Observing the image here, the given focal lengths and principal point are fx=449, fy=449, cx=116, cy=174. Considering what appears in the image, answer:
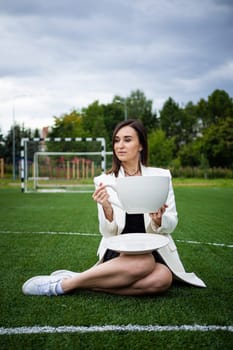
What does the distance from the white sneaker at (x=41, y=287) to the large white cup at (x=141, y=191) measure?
0.69 m

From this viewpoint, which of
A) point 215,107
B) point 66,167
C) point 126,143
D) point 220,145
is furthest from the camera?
point 215,107

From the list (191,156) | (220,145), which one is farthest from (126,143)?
(191,156)

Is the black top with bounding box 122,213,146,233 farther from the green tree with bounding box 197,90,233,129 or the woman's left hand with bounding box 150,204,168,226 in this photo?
the green tree with bounding box 197,90,233,129

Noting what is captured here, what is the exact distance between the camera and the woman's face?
2.52 metres

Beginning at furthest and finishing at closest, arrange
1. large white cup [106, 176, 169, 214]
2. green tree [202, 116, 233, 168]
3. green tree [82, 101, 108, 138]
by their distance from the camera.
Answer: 1. green tree [82, 101, 108, 138]
2. green tree [202, 116, 233, 168]
3. large white cup [106, 176, 169, 214]

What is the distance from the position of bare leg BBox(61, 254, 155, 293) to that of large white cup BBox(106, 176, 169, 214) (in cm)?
35

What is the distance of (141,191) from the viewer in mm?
2000

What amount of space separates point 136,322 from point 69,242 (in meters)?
2.50

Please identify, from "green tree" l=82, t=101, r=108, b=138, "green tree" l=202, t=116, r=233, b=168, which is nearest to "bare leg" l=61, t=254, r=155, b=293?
"green tree" l=202, t=116, r=233, b=168

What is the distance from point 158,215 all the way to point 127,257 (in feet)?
0.88

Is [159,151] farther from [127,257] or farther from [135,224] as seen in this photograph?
[127,257]

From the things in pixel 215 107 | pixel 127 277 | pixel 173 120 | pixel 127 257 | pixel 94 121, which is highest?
pixel 215 107

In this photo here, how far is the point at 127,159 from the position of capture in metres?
2.55

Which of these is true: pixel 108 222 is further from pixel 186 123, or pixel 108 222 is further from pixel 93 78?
pixel 186 123
